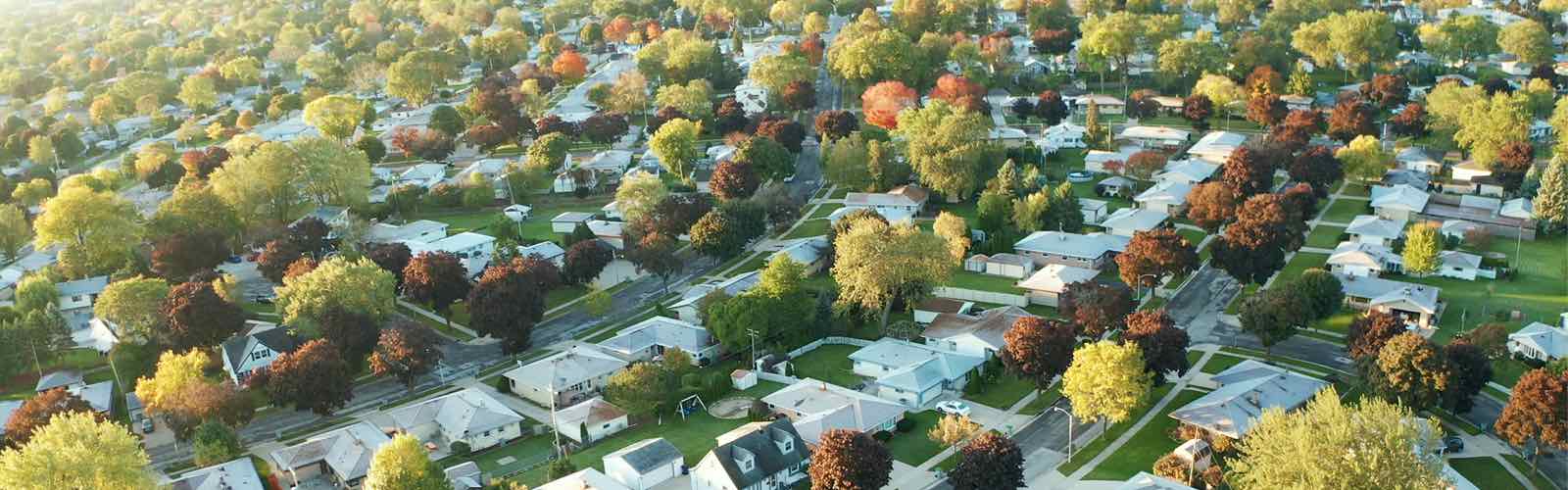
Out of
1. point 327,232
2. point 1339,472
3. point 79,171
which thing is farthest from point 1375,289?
point 79,171

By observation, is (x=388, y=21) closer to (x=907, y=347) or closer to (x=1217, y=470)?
(x=907, y=347)

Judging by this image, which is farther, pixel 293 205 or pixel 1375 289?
pixel 293 205

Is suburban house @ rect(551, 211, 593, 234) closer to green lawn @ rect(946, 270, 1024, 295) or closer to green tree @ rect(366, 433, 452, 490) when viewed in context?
green lawn @ rect(946, 270, 1024, 295)

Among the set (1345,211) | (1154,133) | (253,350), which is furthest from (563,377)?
(1154,133)

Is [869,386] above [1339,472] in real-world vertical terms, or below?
below

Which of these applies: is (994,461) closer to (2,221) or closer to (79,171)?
(2,221)

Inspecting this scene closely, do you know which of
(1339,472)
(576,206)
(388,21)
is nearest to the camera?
(1339,472)

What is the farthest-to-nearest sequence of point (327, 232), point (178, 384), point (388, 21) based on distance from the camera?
1. point (388, 21)
2. point (327, 232)
3. point (178, 384)
